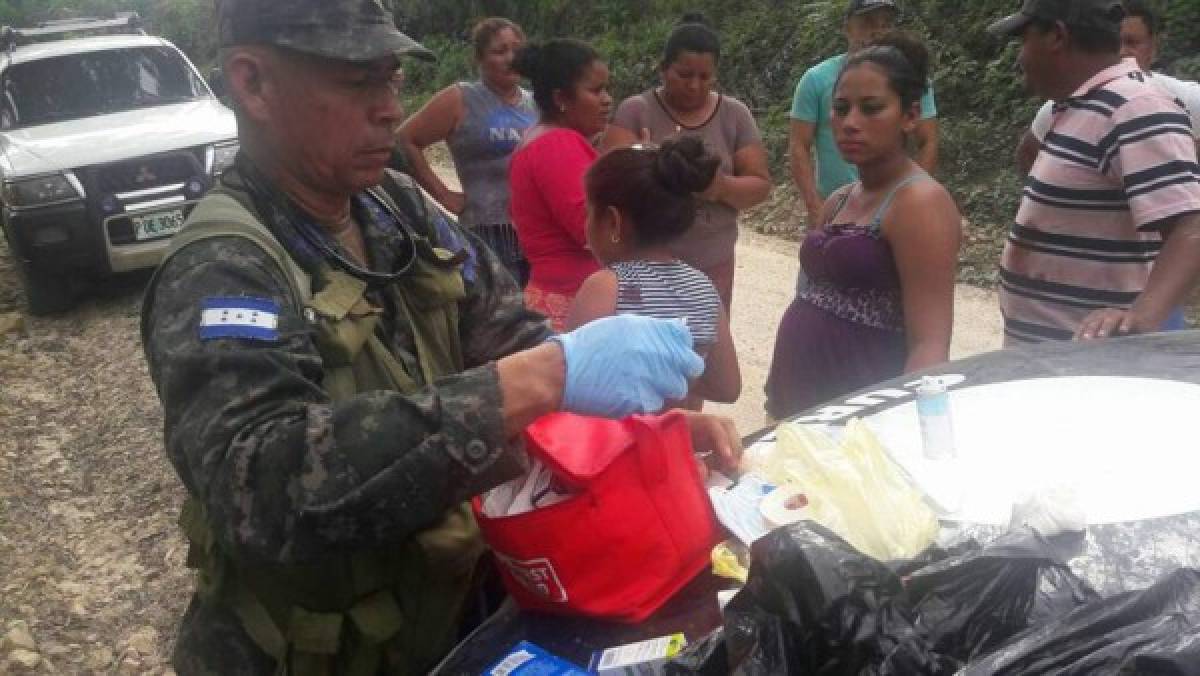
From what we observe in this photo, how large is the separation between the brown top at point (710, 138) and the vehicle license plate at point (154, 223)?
4.43m

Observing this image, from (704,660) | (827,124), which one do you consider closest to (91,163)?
(827,124)

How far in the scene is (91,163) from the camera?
7.78m

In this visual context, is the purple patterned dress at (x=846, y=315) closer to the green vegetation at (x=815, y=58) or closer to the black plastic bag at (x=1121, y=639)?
the black plastic bag at (x=1121, y=639)

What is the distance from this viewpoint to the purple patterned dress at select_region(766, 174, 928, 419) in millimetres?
3000

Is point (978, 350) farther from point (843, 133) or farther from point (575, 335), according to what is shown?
point (575, 335)

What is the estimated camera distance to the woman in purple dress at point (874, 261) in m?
2.91

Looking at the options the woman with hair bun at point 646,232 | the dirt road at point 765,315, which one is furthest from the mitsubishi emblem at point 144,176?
the woman with hair bun at point 646,232

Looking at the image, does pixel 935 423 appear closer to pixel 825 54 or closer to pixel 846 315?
pixel 846 315

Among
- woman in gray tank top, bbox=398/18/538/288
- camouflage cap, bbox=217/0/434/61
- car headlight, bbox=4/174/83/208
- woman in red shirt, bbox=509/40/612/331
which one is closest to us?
camouflage cap, bbox=217/0/434/61

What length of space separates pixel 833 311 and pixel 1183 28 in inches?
267

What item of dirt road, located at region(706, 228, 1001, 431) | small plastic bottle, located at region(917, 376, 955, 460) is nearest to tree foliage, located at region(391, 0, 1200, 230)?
dirt road, located at region(706, 228, 1001, 431)

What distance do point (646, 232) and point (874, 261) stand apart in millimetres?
638

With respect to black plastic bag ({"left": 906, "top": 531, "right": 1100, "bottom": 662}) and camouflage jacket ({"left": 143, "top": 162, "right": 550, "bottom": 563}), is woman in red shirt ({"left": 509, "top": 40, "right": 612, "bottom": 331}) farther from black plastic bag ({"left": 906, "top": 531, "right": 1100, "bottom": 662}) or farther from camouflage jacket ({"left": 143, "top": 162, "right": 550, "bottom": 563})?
black plastic bag ({"left": 906, "top": 531, "right": 1100, "bottom": 662})

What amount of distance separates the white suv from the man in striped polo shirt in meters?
6.20
